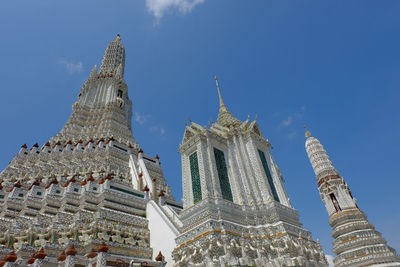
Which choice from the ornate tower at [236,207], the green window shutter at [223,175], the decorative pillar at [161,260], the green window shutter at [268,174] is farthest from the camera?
the green window shutter at [268,174]

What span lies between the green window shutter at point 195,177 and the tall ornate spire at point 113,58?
1694 inches

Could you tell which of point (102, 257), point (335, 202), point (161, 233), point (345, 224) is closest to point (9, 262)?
point (102, 257)

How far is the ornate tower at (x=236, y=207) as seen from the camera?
10.1m

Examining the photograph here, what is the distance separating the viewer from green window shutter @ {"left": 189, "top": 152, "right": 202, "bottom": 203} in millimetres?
12453

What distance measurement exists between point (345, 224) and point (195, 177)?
27.3 feet

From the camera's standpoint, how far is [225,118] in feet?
55.9

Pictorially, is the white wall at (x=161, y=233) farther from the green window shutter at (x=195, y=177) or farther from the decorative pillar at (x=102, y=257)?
the decorative pillar at (x=102, y=257)

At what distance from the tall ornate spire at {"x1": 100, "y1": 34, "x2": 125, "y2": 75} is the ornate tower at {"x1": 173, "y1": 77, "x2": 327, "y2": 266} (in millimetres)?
42906

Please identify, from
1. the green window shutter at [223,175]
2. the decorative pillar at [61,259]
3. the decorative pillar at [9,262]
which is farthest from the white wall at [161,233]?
the decorative pillar at [9,262]

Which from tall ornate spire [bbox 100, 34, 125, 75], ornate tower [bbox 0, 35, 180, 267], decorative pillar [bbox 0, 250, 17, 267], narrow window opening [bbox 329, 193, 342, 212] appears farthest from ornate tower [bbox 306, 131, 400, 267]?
tall ornate spire [bbox 100, 34, 125, 75]

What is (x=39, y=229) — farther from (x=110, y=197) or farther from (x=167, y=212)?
(x=167, y=212)

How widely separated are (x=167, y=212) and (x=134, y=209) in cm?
288

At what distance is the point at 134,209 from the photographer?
19.6 m

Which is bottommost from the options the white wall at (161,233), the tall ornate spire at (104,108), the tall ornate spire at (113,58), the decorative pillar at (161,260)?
the decorative pillar at (161,260)
